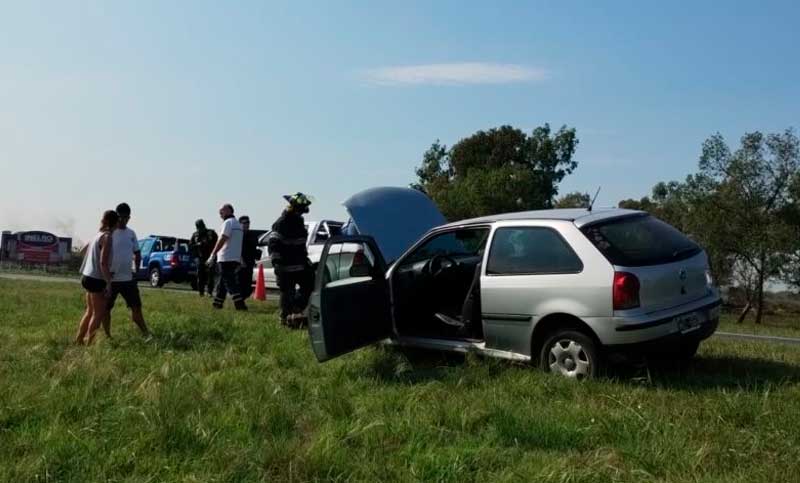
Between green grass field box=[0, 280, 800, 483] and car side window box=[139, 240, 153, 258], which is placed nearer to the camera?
green grass field box=[0, 280, 800, 483]

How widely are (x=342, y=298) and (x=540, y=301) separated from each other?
5.71 feet

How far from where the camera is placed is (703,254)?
22.7ft

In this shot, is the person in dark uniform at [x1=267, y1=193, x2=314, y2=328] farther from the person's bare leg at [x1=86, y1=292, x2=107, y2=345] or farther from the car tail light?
the car tail light

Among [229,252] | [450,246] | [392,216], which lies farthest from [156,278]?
[450,246]

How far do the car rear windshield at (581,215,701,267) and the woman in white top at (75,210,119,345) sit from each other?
206 inches

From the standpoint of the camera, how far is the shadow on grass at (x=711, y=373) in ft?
20.4

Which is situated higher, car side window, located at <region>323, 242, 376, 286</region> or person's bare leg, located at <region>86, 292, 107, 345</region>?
car side window, located at <region>323, 242, 376, 286</region>

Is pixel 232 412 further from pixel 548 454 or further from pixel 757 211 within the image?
pixel 757 211

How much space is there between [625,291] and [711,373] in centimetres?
141

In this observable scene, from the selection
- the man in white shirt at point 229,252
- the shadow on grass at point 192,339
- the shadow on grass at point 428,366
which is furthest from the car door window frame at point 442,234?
the man in white shirt at point 229,252

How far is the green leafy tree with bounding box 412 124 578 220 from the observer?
124 feet

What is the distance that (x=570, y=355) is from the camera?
255 inches

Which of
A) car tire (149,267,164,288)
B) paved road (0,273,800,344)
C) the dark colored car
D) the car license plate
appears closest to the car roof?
the car license plate

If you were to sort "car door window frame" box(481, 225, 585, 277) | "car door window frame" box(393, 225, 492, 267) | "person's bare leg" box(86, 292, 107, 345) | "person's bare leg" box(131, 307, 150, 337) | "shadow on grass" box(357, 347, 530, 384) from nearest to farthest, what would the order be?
"car door window frame" box(481, 225, 585, 277), "shadow on grass" box(357, 347, 530, 384), "car door window frame" box(393, 225, 492, 267), "person's bare leg" box(86, 292, 107, 345), "person's bare leg" box(131, 307, 150, 337)
